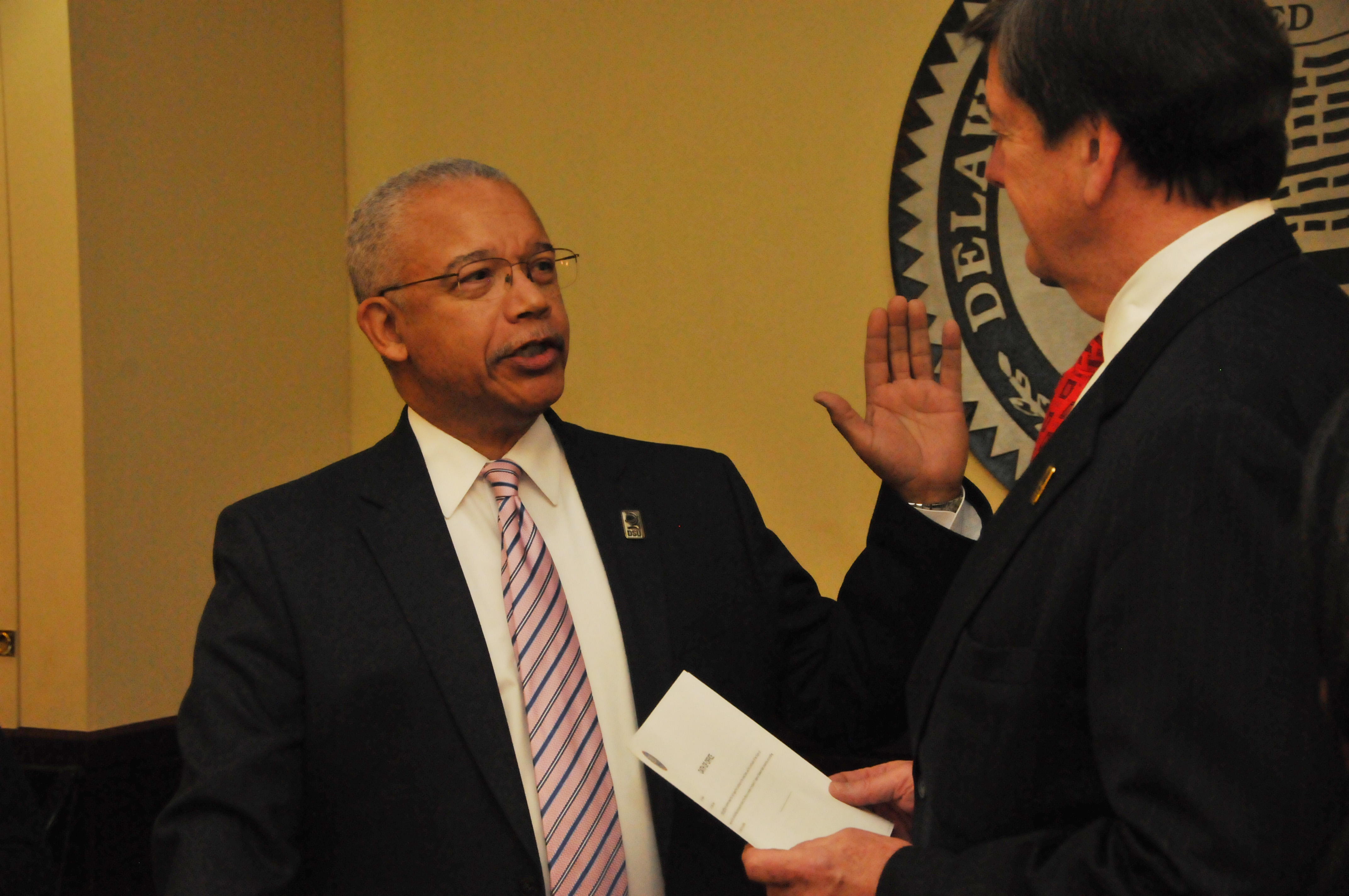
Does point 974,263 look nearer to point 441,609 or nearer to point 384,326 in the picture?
point 384,326

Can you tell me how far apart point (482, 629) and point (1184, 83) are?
4.05 feet

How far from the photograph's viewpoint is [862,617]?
1828 mm

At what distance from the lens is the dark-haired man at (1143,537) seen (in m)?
0.93

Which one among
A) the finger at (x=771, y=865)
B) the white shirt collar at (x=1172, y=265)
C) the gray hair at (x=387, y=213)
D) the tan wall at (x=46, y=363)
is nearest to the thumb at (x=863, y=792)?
the finger at (x=771, y=865)

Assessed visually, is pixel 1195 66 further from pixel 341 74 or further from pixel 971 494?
pixel 341 74

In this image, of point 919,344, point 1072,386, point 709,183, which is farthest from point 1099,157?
point 709,183

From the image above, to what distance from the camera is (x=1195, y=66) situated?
3.62ft

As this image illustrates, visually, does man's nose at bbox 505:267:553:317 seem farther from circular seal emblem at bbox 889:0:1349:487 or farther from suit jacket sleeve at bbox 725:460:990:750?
circular seal emblem at bbox 889:0:1349:487

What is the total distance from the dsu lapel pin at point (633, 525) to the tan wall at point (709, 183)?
106 centimetres

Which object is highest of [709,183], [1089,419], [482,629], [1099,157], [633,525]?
[709,183]

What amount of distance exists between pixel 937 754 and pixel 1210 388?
47 cm

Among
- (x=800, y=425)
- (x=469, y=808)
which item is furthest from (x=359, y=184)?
(x=469, y=808)

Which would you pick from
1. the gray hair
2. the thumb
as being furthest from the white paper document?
the gray hair

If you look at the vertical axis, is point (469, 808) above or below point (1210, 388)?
below
